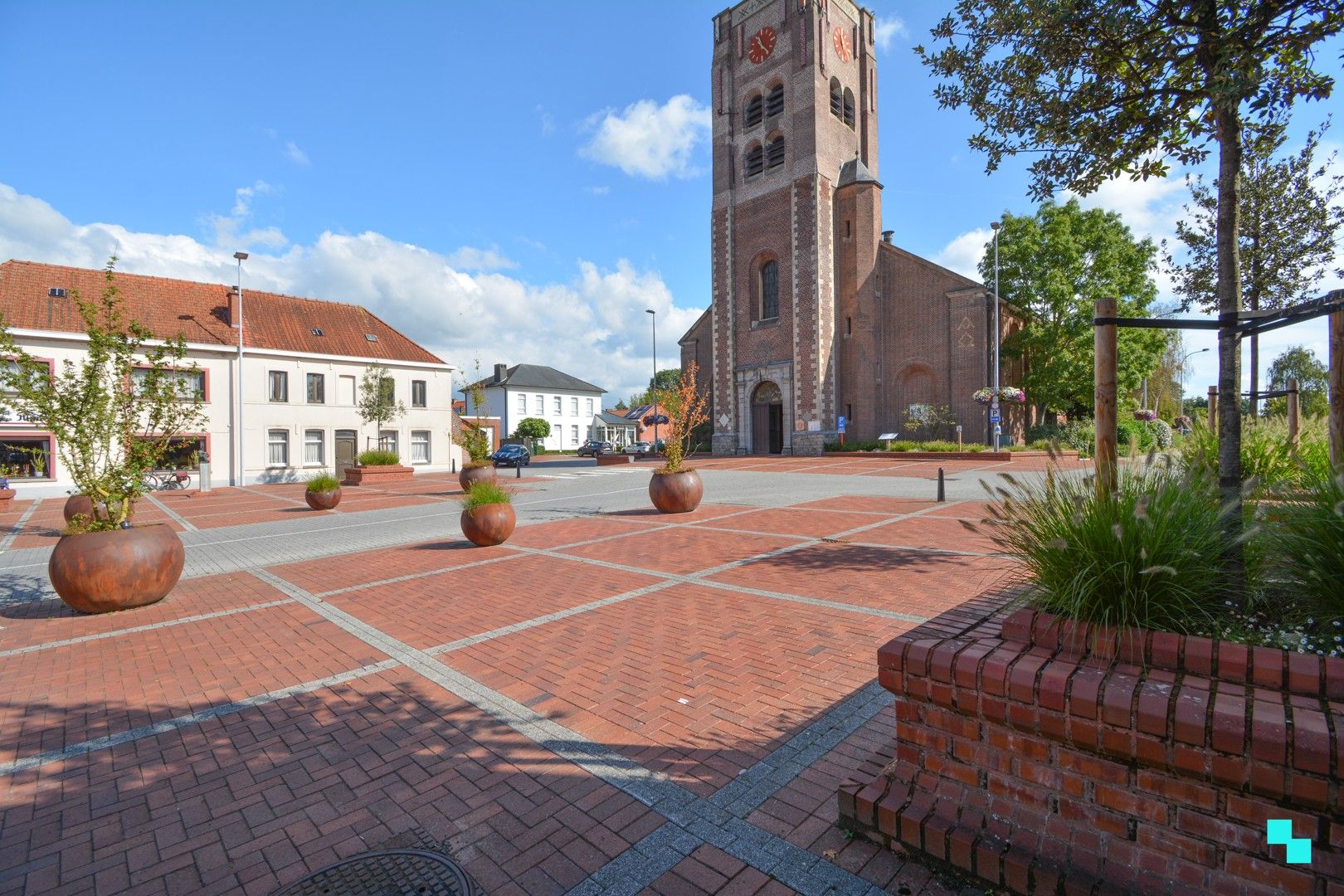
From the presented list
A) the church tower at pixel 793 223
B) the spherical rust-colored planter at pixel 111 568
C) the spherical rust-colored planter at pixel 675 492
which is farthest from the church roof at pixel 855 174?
the spherical rust-colored planter at pixel 111 568

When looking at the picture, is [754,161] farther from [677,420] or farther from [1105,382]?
[1105,382]

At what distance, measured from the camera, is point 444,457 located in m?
35.9

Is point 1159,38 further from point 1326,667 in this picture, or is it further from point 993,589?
point 1326,667

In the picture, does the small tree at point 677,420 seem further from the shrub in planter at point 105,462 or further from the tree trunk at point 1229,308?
the tree trunk at point 1229,308

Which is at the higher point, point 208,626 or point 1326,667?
point 1326,667

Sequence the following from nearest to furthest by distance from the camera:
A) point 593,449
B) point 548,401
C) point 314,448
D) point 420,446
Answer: point 314,448 → point 420,446 → point 593,449 → point 548,401

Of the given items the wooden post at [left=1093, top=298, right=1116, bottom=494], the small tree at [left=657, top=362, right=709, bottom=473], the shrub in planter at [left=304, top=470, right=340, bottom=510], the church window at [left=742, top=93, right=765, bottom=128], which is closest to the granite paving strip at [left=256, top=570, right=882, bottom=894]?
the wooden post at [left=1093, top=298, right=1116, bottom=494]

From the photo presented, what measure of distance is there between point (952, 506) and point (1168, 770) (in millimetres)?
11606

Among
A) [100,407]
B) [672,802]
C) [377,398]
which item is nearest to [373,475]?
[377,398]

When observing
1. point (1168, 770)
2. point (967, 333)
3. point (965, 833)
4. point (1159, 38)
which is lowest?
point (965, 833)

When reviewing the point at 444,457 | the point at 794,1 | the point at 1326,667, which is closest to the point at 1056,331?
the point at 794,1

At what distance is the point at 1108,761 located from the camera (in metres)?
2.07

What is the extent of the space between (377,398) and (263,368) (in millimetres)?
5022

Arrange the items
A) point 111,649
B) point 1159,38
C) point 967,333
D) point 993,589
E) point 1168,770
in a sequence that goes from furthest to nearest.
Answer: point 967,333 → point 111,649 → point 1159,38 → point 993,589 → point 1168,770
